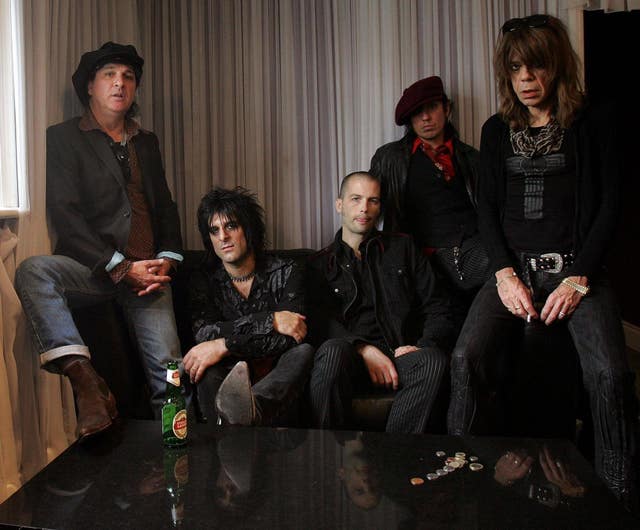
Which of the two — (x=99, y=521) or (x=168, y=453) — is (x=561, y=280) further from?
(x=99, y=521)

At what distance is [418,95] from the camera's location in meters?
3.03

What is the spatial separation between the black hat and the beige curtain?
52cm

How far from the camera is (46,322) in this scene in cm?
222

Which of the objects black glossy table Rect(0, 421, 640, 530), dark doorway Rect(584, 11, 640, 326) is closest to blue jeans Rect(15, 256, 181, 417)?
black glossy table Rect(0, 421, 640, 530)

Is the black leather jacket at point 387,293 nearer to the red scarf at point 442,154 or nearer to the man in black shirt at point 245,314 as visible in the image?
the man in black shirt at point 245,314

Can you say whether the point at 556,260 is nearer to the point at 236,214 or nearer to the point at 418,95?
the point at 418,95

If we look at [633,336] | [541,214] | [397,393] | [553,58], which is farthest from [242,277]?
[633,336]

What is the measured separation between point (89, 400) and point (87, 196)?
0.97 metres

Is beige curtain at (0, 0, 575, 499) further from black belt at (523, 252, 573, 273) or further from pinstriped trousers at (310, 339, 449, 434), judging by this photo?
pinstriped trousers at (310, 339, 449, 434)

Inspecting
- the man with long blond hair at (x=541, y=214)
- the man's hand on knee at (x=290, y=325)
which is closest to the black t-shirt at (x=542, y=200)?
the man with long blond hair at (x=541, y=214)

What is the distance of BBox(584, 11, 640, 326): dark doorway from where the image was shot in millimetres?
4492

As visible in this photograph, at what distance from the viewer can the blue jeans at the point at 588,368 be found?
6.64ft

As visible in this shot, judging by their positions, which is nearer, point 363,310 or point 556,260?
point 556,260

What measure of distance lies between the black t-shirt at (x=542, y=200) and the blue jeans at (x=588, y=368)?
130 mm
